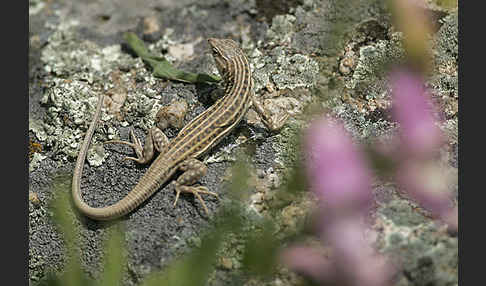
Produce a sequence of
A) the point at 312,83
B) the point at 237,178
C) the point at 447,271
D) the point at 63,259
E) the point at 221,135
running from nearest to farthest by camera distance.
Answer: the point at 237,178 → the point at 447,271 → the point at 63,259 → the point at 221,135 → the point at 312,83

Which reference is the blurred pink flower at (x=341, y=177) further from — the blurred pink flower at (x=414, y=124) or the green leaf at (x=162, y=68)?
the green leaf at (x=162, y=68)

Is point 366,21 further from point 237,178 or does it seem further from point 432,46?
point 237,178

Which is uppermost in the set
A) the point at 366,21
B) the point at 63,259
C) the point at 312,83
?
A: the point at 366,21

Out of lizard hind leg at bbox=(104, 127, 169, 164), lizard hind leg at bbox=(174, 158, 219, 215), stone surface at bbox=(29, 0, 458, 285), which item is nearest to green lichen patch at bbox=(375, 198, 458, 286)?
stone surface at bbox=(29, 0, 458, 285)

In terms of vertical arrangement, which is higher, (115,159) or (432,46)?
(432,46)

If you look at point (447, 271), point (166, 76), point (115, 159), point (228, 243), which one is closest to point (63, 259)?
point (115, 159)

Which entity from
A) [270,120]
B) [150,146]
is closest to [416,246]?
[270,120]
